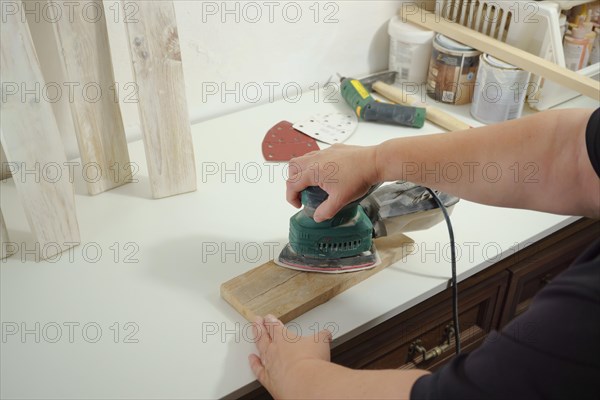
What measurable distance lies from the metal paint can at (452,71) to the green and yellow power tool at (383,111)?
0.37ft

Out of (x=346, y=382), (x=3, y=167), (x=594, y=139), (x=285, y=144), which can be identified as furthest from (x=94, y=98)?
(x=594, y=139)

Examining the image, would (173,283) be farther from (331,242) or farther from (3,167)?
(3,167)

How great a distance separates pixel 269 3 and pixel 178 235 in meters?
0.54

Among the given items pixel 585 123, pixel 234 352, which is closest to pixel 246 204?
pixel 234 352

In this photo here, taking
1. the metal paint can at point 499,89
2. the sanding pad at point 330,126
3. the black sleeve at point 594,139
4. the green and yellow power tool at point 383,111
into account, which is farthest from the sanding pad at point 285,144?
the black sleeve at point 594,139

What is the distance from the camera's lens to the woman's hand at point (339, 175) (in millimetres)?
807

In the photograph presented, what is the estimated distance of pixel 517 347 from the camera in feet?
1.58

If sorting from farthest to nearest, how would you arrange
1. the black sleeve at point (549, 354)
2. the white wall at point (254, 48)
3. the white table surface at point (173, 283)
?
the white wall at point (254, 48) → the white table surface at point (173, 283) → the black sleeve at point (549, 354)

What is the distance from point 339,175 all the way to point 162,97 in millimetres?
341

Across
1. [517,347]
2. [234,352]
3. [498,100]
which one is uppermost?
[517,347]

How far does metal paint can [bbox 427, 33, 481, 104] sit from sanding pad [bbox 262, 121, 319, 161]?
0.33 m

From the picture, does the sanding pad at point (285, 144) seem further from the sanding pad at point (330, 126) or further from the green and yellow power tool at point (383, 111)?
the green and yellow power tool at point (383, 111)

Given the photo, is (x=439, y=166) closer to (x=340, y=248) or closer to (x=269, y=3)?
(x=340, y=248)

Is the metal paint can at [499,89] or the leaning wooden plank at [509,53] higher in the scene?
the leaning wooden plank at [509,53]
